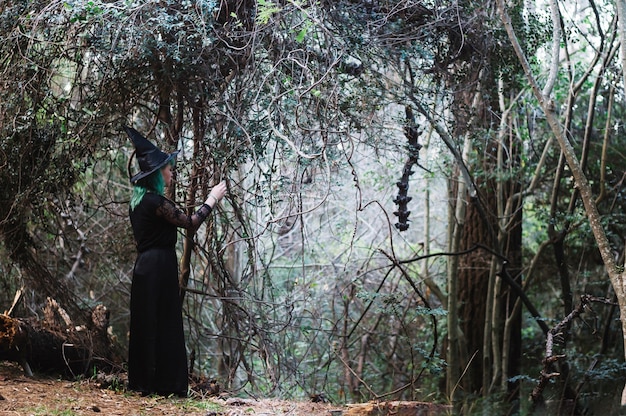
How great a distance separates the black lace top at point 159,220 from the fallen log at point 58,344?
102cm

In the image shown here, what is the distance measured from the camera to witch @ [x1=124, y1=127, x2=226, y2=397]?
15.2 ft

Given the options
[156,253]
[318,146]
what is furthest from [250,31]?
[156,253]

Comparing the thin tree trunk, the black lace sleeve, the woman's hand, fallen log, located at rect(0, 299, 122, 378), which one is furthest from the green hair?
the thin tree trunk

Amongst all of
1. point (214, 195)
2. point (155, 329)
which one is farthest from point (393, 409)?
point (214, 195)

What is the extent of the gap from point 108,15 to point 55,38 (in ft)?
1.69

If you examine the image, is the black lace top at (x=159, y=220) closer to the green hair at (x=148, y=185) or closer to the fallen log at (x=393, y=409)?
the green hair at (x=148, y=185)

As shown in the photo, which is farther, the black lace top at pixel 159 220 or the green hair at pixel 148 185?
the green hair at pixel 148 185

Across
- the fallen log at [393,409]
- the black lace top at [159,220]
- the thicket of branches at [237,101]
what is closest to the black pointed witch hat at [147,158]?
the black lace top at [159,220]

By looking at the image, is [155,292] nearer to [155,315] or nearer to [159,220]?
[155,315]

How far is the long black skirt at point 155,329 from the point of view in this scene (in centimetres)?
475

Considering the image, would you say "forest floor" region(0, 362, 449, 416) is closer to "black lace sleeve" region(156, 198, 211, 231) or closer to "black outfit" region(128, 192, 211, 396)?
"black outfit" region(128, 192, 211, 396)

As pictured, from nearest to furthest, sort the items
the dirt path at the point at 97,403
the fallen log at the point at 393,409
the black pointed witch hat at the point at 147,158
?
1. the dirt path at the point at 97,403
2. the fallen log at the point at 393,409
3. the black pointed witch hat at the point at 147,158

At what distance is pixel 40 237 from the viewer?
21.1 feet

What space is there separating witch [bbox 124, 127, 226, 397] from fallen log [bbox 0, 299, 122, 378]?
66 centimetres
